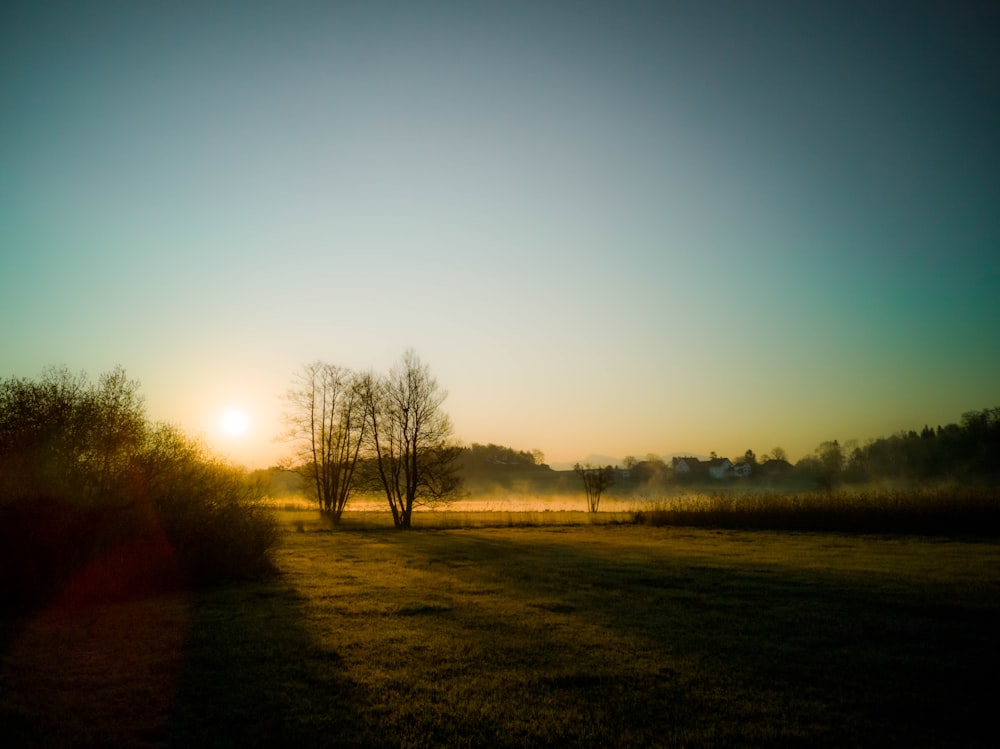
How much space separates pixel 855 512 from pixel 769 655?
2981 centimetres

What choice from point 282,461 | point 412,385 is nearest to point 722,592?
point 412,385

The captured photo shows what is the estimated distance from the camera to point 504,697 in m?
6.56

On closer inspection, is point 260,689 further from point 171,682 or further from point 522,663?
point 522,663

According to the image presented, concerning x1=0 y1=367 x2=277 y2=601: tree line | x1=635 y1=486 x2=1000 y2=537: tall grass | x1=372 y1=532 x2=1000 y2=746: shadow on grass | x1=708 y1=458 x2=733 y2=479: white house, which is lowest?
x1=708 y1=458 x2=733 y2=479: white house

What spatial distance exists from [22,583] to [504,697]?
11628 millimetres

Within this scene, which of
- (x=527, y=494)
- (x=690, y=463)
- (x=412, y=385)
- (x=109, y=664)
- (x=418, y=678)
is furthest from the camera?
(x=690, y=463)

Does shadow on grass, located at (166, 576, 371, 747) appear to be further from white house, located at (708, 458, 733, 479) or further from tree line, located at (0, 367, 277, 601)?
white house, located at (708, 458, 733, 479)

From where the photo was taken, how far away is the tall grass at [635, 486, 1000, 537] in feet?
96.9

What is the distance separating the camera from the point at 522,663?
784 cm

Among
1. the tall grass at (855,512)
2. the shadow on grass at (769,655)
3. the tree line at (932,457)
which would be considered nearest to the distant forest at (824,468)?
the tree line at (932,457)

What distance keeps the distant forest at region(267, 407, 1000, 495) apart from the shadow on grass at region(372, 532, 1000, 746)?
40.8 m

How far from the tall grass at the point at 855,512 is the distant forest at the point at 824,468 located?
22581mm

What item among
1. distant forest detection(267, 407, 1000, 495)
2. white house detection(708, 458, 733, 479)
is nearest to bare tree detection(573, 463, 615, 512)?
distant forest detection(267, 407, 1000, 495)

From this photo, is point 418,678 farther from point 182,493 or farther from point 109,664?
point 182,493
